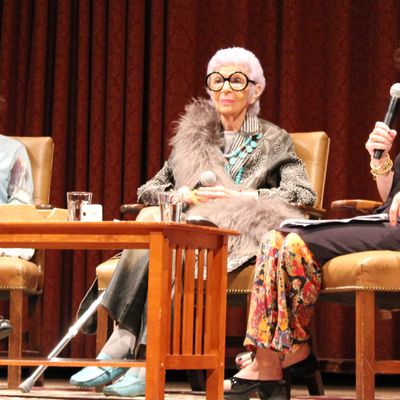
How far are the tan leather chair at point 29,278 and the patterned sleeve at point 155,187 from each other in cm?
46

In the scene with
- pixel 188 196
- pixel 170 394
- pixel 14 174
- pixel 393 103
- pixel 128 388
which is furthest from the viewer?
pixel 14 174

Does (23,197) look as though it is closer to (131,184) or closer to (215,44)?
(131,184)

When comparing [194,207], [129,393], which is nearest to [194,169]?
[194,207]

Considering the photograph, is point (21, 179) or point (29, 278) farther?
point (21, 179)

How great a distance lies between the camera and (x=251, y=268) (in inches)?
132

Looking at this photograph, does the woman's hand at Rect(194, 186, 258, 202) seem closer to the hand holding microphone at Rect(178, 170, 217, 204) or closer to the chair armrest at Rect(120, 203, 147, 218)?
the hand holding microphone at Rect(178, 170, 217, 204)

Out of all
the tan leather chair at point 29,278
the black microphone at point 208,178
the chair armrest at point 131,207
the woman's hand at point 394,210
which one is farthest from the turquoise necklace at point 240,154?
the woman's hand at point 394,210

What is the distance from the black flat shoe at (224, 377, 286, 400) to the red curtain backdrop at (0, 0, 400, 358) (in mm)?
1538

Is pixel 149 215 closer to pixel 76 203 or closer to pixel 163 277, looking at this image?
pixel 76 203

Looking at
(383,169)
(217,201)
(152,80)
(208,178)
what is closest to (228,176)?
(208,178)

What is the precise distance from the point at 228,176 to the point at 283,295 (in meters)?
0.86

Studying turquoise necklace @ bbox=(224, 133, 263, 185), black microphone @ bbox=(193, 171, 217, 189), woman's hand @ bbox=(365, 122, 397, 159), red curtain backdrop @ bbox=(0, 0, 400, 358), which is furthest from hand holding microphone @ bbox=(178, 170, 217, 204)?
red curtain backdrop @ bbox=(0, 0, 400, 358)

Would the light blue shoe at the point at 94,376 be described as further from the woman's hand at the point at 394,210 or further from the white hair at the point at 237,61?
the white hair at the point at 237,61

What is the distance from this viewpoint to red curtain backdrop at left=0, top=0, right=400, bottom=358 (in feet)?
15.0
